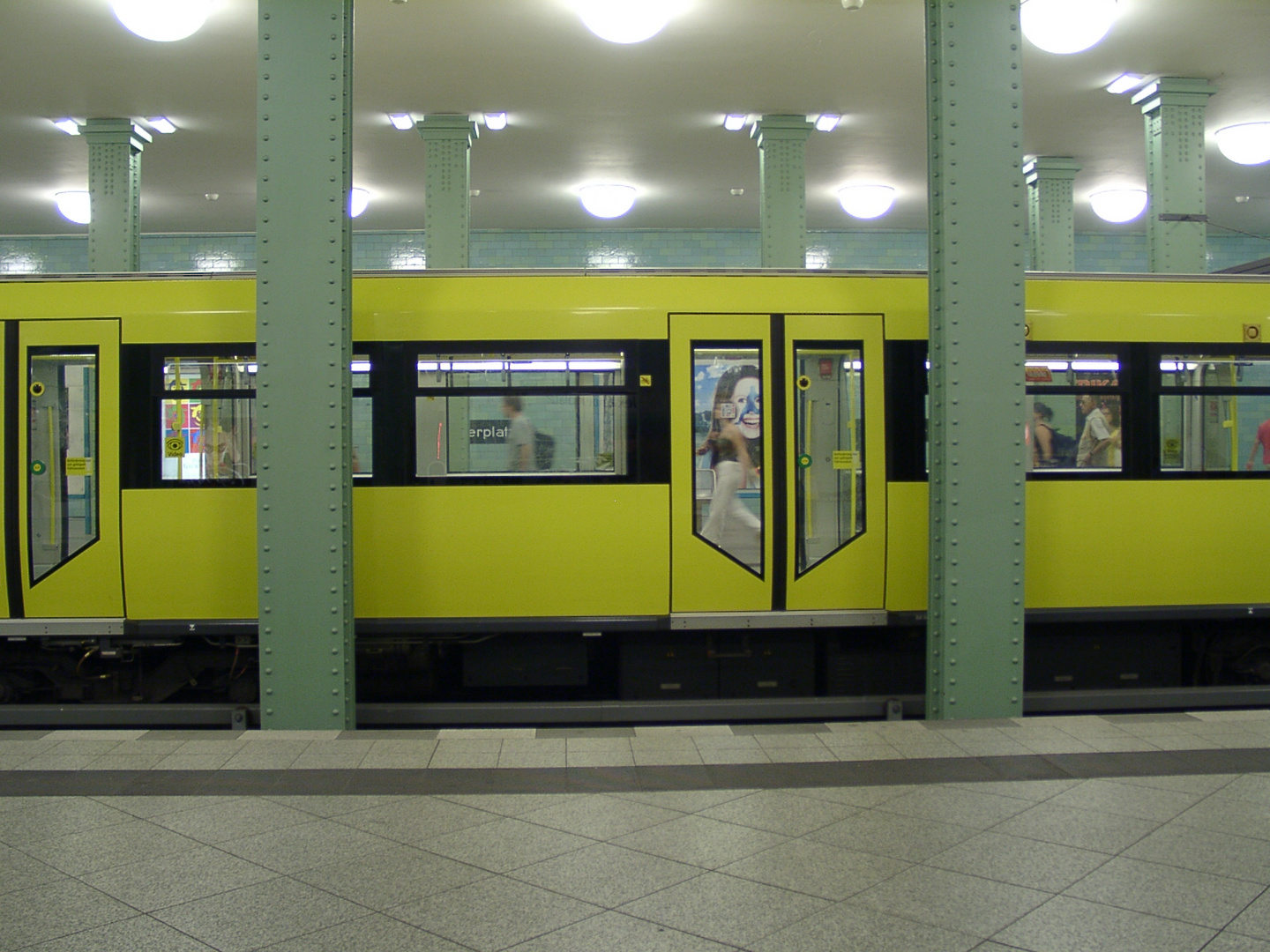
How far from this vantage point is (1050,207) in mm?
14312

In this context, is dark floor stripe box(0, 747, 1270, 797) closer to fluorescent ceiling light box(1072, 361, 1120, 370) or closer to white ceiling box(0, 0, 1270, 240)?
fluorescent ceiling light box(1072, 361, 1120, 370)

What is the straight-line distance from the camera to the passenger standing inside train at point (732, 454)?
687 cm

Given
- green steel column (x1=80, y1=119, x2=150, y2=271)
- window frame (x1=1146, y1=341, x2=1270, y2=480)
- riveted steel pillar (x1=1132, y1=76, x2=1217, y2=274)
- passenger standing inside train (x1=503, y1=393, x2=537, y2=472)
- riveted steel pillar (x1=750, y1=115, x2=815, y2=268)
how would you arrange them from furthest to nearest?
1. riveted steel pillar (x1=750, y1=115, x2=815, y2=268)
2. green steel column (x1=80, y1=119, x2=150, y2=271)
3. riveted steel pillar (x1=1132, y1=76, x2=1217, y2=274)
4. window frame (x1=1146, y1=341, x2=1270, y2=480)
5. passenger standing inside train (x1=503, y1=393, x2=537, y2=472)

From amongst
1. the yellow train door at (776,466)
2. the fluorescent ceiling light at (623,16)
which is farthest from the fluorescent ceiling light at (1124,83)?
the yellow train door at (776,466)

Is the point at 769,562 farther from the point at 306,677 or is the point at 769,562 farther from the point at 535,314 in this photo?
the point at 306,677

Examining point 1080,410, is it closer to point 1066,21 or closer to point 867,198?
point 1066,21

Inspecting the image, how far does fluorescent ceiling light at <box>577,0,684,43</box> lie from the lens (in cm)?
786

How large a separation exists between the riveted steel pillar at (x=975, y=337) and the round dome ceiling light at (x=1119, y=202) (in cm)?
999

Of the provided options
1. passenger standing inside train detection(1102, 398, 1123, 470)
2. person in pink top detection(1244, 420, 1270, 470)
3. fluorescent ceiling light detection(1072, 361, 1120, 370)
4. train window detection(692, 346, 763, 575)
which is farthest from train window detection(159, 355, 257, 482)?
person in pink top detection(1244, 420, 1270, 470)

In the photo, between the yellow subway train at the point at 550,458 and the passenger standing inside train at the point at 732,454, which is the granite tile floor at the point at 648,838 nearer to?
the yellow subway train at the point at 550,458

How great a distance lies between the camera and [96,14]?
9109 millimetres

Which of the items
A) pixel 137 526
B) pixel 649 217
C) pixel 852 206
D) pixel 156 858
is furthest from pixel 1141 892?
pixel 649 217

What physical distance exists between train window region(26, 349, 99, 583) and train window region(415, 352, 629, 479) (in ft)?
7.41

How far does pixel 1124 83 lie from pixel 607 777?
33.0 ft
